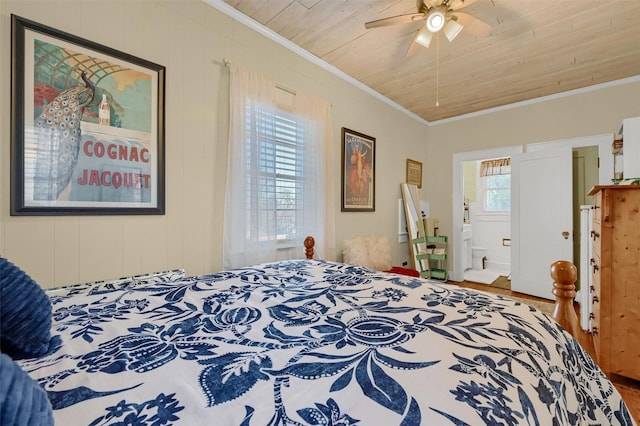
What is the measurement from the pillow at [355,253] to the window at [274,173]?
69cm

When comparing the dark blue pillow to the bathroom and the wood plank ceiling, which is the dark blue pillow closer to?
the wood plank ceiling

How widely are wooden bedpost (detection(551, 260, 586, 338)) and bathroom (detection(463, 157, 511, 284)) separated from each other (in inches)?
175

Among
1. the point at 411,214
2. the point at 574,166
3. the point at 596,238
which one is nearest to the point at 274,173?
the point at 411,214

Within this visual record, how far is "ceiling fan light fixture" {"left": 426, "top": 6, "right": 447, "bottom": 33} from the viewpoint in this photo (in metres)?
1.88

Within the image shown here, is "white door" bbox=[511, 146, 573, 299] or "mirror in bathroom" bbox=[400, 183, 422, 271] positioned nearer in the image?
"white door" bbox=[511, 146, 573, 299]

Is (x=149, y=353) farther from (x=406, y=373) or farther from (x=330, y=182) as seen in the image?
(x=330, y=182)

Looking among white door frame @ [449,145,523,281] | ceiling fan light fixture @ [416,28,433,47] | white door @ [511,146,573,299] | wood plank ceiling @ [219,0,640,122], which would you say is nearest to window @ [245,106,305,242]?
wood plank ceiling @ [219,0,640,122]

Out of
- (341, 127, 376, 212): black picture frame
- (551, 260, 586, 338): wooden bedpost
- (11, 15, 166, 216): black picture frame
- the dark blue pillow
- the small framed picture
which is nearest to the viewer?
the dark blue pillow

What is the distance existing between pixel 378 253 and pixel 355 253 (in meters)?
0.38

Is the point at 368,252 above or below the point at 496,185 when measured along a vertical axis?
below

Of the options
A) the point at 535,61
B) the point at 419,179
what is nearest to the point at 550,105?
the point at 535,61

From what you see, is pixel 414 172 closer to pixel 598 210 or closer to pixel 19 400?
pixel 598 210

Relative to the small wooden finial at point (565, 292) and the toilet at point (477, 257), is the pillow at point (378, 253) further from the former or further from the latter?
the toilet at point (477, 257)

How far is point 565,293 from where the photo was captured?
3.70 ft
